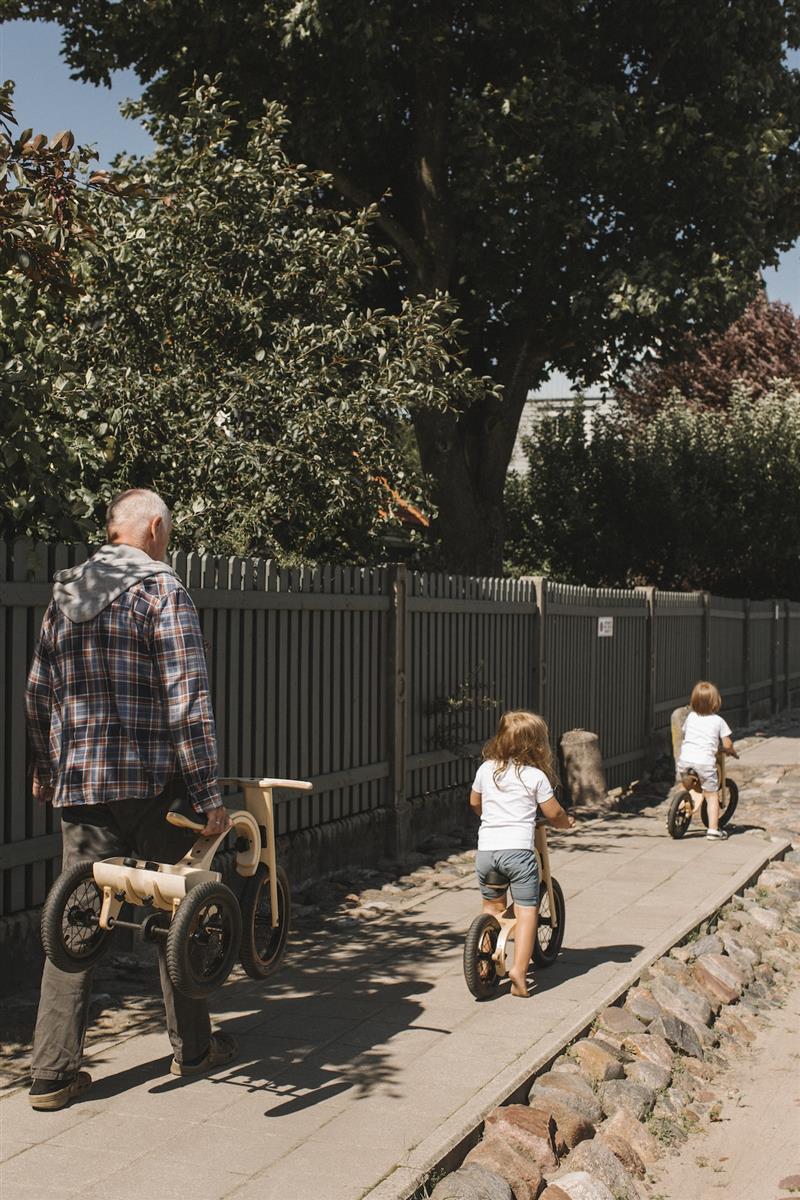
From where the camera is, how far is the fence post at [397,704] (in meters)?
9.60

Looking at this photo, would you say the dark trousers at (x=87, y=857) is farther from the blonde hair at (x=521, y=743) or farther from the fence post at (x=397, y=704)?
the fence post at (x=397, y=704)

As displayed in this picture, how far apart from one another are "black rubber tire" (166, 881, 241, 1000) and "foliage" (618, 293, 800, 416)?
31835 mm

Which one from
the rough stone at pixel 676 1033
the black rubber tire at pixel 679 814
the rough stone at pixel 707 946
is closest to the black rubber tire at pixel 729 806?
the black rubber tire at pixel 679 814

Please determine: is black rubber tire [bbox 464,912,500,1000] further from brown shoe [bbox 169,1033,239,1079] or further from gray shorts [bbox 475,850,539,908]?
brown shoe [bbox 169,1033,239,1079]

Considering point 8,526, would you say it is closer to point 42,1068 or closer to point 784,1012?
point 42,1068

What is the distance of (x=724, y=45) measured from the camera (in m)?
17.0

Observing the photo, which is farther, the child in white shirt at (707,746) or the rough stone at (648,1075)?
the child in white shirt at (707,746)

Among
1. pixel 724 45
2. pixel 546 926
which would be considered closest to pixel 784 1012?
pixel 546 926

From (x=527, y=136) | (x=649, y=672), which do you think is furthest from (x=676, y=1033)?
(x=527, y=136)

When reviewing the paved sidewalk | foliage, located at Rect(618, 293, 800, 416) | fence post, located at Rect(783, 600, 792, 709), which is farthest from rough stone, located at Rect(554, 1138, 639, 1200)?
foliage, located at Rect(618, 293, 800, 416)

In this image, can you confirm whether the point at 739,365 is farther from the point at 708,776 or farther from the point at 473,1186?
the point at 473,1186

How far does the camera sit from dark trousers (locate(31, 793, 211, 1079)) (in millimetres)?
4516

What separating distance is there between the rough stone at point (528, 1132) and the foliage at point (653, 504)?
20060 millimetres

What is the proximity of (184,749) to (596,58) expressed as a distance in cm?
1598
